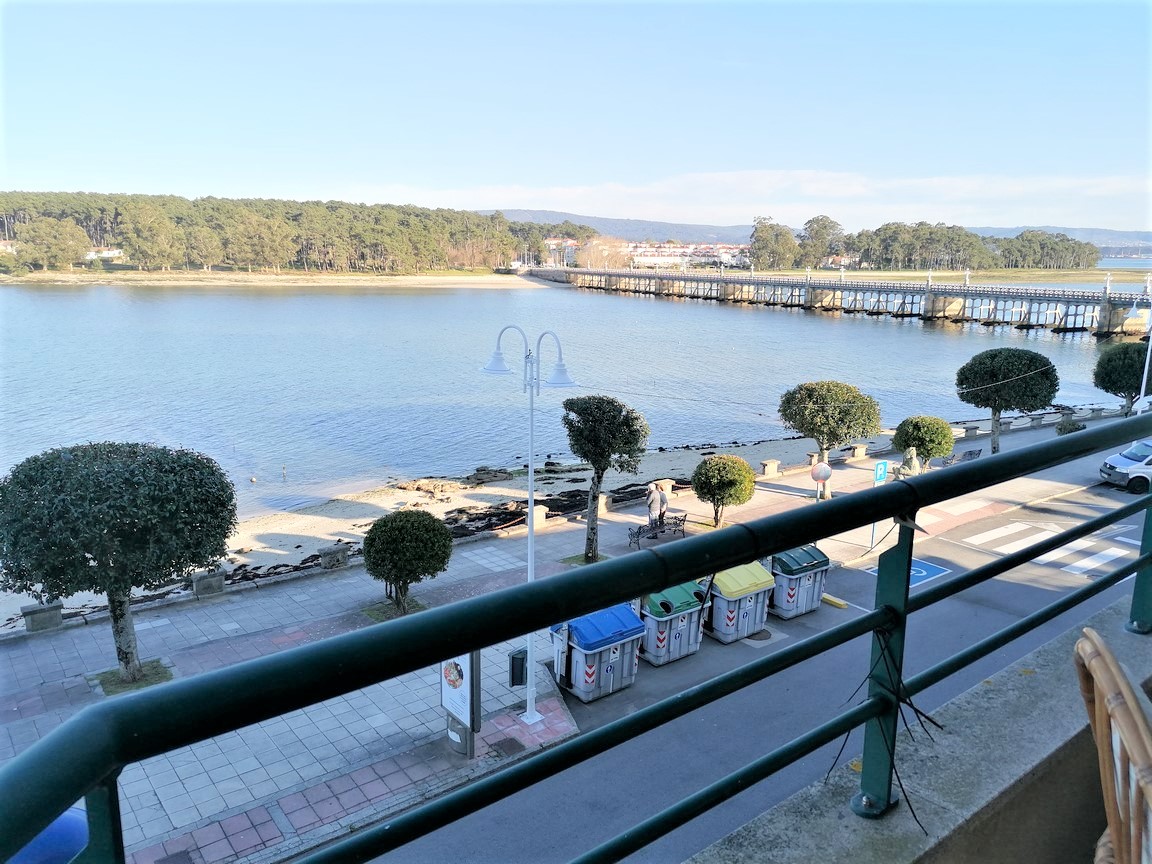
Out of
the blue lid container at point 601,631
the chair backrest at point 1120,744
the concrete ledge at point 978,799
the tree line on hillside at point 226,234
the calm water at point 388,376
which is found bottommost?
the calm water at point 388,376

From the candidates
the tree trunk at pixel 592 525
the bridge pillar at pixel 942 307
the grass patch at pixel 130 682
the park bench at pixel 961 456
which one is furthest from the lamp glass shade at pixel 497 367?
the bridge pillar at pixel 942 307

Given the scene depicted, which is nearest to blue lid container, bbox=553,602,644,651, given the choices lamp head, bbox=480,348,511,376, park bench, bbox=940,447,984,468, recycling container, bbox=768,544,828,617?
recycling container, bbox=768,544,828,617

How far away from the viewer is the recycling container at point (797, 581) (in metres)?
12.3

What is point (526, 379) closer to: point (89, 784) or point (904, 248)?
point (89, 784)

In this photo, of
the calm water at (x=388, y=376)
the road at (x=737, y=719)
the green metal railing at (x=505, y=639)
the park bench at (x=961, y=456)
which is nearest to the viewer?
the green metal railing at (x=505, y=639)

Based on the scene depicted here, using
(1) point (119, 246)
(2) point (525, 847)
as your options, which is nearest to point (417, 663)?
(2) point (525, 847)

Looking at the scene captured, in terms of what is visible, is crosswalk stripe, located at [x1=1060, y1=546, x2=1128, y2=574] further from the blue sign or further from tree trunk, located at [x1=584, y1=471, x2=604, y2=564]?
tree trunk, located at [x1=584, y1=471, x2=604, y2=564]

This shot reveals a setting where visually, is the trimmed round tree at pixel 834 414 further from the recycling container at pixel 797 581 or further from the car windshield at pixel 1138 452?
the recycling container at pixel 797 581

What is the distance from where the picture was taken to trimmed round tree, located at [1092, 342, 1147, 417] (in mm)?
26438

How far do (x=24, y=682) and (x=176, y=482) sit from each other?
3.43 m

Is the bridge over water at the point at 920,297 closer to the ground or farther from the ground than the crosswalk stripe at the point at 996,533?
farther from the ground

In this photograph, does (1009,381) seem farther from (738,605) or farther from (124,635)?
(124,635)

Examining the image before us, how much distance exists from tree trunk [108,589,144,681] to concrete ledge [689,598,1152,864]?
456 inches

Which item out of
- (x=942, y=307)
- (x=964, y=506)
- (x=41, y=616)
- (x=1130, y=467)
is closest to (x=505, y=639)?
(x=41, y=616)
